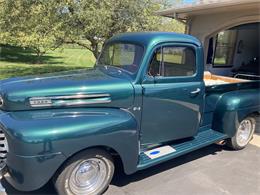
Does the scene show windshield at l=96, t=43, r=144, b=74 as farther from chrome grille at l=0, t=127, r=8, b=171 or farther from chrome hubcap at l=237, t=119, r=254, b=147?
chrome hubcap at l=237, t=119, r=254, b=147

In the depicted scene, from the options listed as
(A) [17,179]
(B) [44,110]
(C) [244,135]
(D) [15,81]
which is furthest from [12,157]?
(C) [244,135]

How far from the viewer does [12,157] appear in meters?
3.02

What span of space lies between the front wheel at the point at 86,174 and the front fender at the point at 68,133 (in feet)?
0.55

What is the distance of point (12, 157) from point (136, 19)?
1006 cm

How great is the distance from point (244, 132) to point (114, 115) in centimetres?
Answer: 306

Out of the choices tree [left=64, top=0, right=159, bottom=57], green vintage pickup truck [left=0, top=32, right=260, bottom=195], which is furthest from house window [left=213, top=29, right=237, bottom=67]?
green vintage pickup truck [left=0, top=32, right=260, bottom=195]

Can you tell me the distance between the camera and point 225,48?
1052 cm

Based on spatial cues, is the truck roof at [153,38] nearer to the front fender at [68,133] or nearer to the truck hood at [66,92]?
the truck hood at [66,92]

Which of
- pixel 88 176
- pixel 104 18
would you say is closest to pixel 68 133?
pixel 88 176

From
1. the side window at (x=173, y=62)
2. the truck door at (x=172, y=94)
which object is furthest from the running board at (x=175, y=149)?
the side window at (x=173, y=62)

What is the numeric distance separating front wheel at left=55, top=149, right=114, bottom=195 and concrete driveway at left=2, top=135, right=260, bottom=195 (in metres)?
0.24

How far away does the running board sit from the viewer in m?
3.93

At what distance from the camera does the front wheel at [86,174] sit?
3.29 metres

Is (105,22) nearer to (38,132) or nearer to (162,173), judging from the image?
(162,173)
